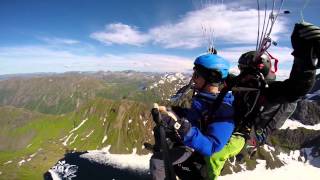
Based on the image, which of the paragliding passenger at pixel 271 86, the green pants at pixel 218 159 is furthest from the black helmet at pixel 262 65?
the green pants at pixel 218 159

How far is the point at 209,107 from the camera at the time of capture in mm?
6637

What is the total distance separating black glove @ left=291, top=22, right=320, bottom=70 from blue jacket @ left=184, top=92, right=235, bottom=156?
1.66 metres

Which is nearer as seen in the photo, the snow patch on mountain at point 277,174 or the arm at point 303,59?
the arm at point 303,59

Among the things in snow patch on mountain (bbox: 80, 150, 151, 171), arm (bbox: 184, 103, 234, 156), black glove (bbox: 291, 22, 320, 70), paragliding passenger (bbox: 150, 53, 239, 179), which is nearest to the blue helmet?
paragliding passenger (bbox: 150, 53, 239, 179)

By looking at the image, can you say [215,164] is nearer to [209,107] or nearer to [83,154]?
[209,107]

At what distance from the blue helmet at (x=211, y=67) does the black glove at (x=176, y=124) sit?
1313 millimetres

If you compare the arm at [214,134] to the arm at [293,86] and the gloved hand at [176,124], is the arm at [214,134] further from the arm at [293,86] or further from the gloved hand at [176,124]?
the arm at [293,86]

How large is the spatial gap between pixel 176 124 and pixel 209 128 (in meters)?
0.82

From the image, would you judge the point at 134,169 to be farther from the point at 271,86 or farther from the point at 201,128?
the point at 271,86

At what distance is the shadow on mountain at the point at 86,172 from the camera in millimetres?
142625

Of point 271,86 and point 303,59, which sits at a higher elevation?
point 303,59

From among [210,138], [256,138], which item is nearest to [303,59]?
[210,138]

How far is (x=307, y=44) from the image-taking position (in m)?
5.56

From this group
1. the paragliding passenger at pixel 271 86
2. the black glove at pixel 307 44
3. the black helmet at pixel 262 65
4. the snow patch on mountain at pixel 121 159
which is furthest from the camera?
the snow patch on mountain at pixel 121 159
